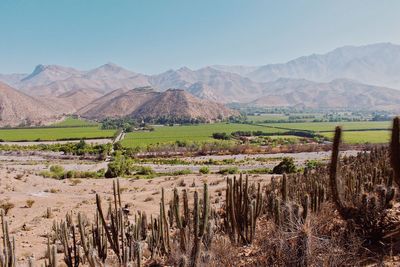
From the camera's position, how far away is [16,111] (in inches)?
7062

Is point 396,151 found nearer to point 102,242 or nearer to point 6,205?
point 102,242

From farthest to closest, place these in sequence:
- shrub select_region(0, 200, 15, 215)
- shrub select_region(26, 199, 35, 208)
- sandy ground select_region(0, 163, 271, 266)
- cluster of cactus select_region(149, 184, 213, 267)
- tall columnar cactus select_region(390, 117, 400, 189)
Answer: shrub select_region(26, 199, 35, 208)
shrub select_region(0, 200, 15, 215)
sandy ground select_region(0, 163, 271, 266)
cluster of cactus select_region(149, 184, 213, 267)
tall columnar cactus select_region(390, 117, 400, 189)

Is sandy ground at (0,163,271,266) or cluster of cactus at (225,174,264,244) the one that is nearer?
cluster of cactus at (225,174,264,244)

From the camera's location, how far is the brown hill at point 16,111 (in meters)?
172

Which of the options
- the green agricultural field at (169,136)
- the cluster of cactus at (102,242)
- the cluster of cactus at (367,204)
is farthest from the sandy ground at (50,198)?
the green agricultural field at (169,136)

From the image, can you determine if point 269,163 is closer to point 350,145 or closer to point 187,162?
point 187,162

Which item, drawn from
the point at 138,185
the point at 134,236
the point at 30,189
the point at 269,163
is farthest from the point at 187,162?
the point at 134,236

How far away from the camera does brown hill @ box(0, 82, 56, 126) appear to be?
172 metres

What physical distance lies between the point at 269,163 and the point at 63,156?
1767 inches

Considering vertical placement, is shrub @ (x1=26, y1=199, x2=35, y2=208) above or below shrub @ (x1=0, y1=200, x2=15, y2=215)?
below

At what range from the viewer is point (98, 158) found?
74625mm

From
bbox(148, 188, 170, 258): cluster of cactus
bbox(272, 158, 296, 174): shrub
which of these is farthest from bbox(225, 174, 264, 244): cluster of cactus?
bbox(272, 158, 296, 174): shrub

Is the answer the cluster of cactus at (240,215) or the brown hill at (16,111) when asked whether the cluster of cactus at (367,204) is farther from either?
the brown hill at (16,111)

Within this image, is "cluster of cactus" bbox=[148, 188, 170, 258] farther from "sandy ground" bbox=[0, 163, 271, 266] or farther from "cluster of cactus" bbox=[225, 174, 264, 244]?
"sandy ground" bbox=[0, 163, 271, 266]
